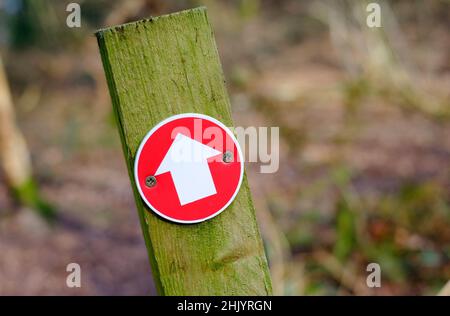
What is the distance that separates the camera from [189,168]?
944mm

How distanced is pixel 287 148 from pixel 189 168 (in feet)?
16.1

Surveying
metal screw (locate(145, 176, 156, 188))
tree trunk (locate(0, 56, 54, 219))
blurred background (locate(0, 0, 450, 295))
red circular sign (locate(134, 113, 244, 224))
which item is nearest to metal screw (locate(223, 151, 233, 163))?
red circular sign (locate(134, 113, 244, 224))

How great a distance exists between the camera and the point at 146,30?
92cm

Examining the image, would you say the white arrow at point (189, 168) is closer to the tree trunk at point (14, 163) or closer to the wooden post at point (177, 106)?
the wooden post at point (177, 106)

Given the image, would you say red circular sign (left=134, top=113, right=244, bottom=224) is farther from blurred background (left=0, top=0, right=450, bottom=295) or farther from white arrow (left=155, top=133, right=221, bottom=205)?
blurred background (left=0, top=0, right=450, bottom=295)

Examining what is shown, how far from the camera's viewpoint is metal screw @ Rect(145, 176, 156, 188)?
0.94 meters

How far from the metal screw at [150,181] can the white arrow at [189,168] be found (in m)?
0.01

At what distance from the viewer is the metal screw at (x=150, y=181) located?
945mm

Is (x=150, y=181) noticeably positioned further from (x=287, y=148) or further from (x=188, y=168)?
A: (x=287, y=148)

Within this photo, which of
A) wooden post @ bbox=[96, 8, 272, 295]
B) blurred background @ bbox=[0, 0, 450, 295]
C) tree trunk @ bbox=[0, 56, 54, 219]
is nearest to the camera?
wooden post @ bbox=[96, 8, 272, 295]

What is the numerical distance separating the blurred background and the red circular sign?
5.76 feet

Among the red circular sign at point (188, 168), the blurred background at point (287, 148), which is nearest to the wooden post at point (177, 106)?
the red circular sign at point (188, 168)

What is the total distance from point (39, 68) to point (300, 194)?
7.51 m

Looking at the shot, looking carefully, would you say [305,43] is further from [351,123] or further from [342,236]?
[342,236]
